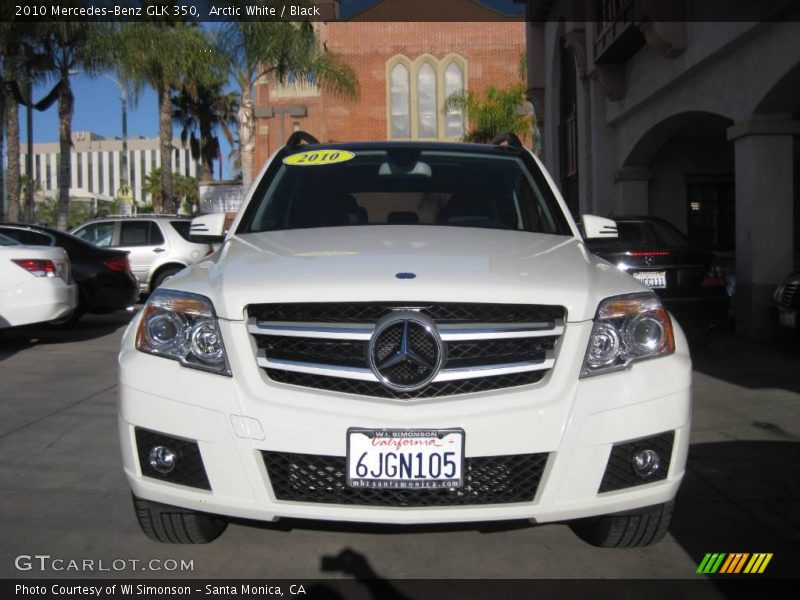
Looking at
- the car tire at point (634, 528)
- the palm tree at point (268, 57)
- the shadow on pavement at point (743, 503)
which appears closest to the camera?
the car tire at point (634, 528)

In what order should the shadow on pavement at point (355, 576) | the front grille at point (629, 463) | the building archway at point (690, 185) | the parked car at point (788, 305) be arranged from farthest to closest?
the building archway at point (690, 185) < the parked car at point (788, 305) < the shadow on pavement at point (355, 576) < the front grille at point (629, 463)

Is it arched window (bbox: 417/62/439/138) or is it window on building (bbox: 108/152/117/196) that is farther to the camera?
window on building (bbox: 108/152/117/196)

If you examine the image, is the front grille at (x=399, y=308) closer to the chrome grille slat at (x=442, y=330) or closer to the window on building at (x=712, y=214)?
the chrome grille slat at (x=442, y=330)

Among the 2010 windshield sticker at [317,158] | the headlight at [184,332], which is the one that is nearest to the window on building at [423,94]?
the 2010 windshield sticker at [317,158]

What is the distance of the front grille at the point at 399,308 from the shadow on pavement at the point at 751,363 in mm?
4852

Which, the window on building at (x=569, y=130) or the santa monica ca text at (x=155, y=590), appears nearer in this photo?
the santa monica ca text at (x=155, y=590)

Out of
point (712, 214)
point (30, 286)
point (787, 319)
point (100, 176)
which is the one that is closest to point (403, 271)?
point (787, 319)

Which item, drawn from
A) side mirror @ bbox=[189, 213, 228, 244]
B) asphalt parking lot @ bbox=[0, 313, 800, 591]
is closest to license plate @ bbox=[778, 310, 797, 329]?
asphalt parking lot @ bbox=[0, 313, 800, 591]

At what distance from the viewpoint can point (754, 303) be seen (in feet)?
33.1

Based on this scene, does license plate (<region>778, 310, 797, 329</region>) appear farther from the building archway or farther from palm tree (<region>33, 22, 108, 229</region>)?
palm tree (<region>33, 22, 108, 229</region>)

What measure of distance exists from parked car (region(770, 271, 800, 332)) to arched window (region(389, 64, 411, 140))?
36.3 m

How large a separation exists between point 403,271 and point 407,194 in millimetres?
1548

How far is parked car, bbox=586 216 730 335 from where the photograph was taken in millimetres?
7871

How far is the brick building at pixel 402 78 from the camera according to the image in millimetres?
43719
